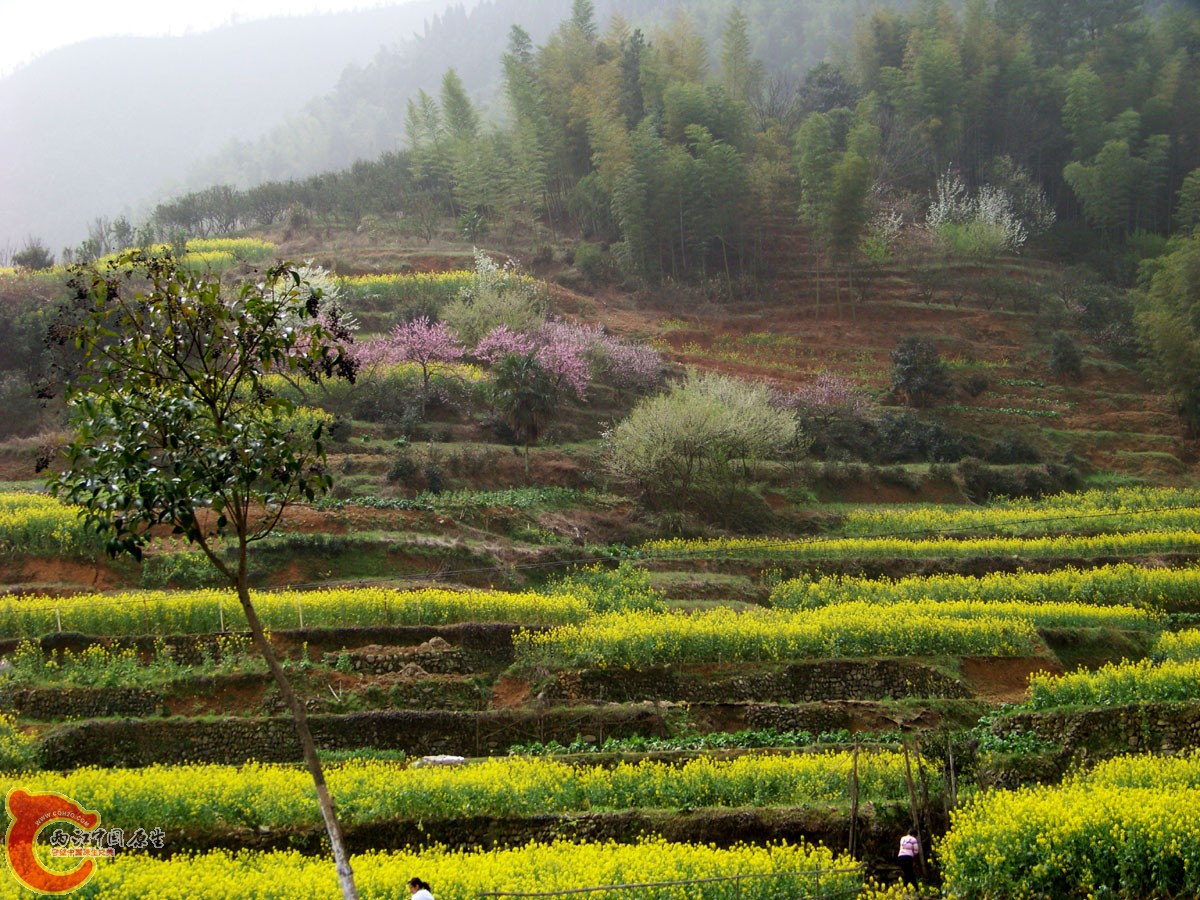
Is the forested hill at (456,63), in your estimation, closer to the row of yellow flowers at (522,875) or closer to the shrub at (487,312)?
the shrub at (487,312)

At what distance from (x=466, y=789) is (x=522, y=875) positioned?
301 cm

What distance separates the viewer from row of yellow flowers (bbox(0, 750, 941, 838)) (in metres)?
15.9

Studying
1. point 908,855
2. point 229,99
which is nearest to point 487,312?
point 908,855

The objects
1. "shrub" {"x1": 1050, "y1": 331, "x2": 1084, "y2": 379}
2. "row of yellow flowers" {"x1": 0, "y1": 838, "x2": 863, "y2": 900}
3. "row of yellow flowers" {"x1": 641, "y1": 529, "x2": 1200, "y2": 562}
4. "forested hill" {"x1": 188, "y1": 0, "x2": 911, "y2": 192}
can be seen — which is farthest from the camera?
"forested hill" {"x1": 188, "y1": 0, "x2": 911, "y2": 192}

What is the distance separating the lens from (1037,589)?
28.1 metres

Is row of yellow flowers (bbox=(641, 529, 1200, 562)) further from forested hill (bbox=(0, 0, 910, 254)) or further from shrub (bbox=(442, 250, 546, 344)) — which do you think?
forested hill (bbox=(0, 0, 910, 254))

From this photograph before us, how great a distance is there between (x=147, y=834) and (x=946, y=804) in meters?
11.3

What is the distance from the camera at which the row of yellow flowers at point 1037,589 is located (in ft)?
89.8

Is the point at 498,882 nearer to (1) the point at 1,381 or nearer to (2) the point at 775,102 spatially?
(1) the point at 1,381

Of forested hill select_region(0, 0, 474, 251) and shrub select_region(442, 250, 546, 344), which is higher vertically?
forested hill select_region(0, 0, 474, 251)

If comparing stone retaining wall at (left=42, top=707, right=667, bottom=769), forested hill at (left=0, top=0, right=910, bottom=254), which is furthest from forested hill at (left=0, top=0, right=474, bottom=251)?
stone retaining wall at (left=42, top=707, right=667, bottom=769)

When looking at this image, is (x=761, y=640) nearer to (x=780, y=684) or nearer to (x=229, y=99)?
(x=780, y=684)

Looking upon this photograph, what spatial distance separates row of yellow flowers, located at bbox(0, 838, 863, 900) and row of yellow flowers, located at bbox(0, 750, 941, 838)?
152cm

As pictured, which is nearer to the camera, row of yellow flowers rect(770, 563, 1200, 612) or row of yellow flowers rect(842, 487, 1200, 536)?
row of yellow flowers rect(770, 563, 1200, 612)
